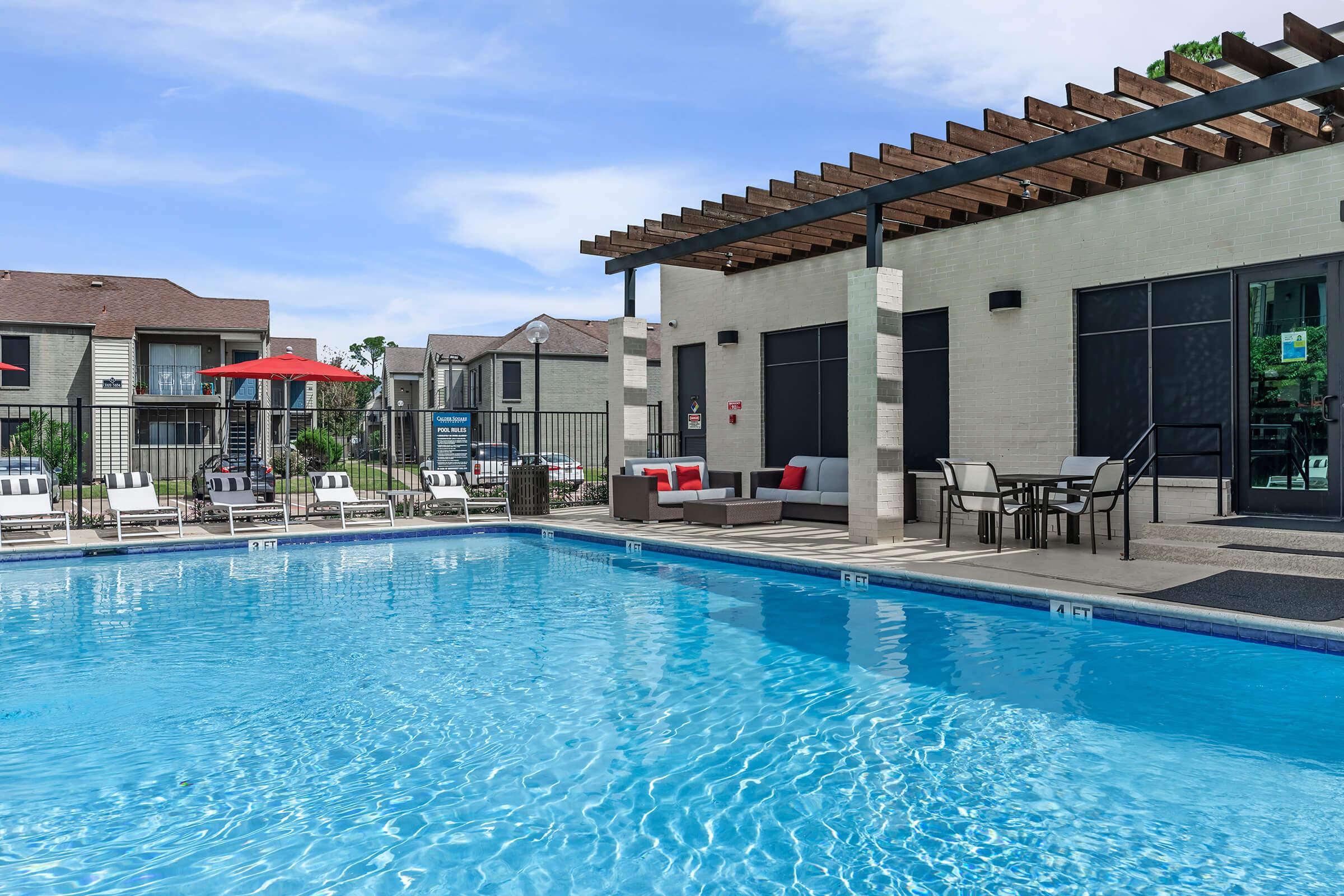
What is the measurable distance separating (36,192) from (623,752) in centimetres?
2552

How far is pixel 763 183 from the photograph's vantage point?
927cm

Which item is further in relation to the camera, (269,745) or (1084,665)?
(1084,665)

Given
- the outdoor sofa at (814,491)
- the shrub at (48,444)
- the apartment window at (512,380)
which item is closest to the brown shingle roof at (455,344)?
the apartment window at (512,380)

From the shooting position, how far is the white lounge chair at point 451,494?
12023 millimetres

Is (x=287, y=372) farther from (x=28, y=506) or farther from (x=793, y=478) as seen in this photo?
(x=793, y=478)

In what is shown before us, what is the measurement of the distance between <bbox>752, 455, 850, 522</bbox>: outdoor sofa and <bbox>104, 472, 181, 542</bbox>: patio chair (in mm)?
7252

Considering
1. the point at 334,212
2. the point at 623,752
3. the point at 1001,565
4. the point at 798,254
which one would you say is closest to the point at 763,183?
the point at 798,254

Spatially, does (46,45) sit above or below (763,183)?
above

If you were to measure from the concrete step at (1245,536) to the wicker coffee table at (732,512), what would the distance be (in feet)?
14.2

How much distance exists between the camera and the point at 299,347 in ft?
117

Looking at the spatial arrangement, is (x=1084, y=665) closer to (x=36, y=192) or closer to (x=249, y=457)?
(x=249, y=457)

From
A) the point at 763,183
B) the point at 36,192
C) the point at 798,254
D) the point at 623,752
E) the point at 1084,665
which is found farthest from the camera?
the point at 36,192

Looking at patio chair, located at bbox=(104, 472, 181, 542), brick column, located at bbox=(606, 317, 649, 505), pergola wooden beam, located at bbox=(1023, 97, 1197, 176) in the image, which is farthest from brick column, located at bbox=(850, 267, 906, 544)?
patio chair, located at bbox=(104, 472, 181, 542)

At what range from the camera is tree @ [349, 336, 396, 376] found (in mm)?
62812
